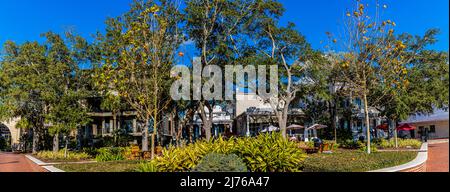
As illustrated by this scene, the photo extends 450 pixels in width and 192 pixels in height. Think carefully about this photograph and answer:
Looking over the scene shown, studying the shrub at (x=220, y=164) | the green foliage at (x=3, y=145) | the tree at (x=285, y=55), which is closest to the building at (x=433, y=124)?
the tree at (x=285, y=55)

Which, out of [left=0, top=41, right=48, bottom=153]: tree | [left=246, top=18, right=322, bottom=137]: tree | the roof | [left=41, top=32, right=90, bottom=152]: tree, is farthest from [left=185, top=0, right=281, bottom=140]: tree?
the roof

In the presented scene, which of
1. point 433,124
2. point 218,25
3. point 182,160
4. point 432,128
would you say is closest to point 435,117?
point 433,124

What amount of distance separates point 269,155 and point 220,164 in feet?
5.59

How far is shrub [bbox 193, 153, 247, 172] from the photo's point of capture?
27.1 ft

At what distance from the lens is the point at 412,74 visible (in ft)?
88.4

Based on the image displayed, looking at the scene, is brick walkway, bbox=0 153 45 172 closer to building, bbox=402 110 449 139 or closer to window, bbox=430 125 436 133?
building, bbox=402 110 449 139

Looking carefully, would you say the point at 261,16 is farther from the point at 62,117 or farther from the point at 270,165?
the point at 270,165

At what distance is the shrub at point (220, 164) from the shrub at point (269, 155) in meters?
A: 0.83

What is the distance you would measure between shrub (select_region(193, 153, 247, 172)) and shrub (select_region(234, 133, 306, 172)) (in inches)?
32.8

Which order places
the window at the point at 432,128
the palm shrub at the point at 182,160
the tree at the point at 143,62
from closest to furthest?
1. the palm shrub at the point at 182,160
2. the tree at the point at 143,62
3. the window at the point at 432,128

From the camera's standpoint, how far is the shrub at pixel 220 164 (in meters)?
8.27

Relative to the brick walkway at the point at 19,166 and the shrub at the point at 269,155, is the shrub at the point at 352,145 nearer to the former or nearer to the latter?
the shrub at the point at 269,155
